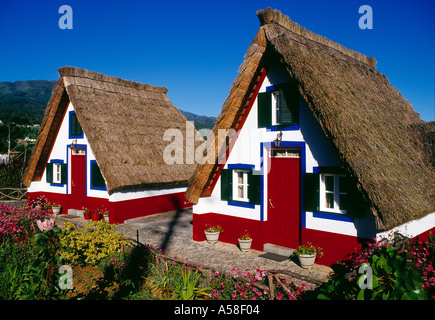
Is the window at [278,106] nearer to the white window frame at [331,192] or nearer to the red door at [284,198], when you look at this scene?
the red door at [284,198]

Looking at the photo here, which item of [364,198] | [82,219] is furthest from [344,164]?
[82,219]

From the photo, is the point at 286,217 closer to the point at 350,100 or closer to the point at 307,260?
the point at 307,260

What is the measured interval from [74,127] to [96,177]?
2678mm

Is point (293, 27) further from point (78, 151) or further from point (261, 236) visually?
point (78, 151)

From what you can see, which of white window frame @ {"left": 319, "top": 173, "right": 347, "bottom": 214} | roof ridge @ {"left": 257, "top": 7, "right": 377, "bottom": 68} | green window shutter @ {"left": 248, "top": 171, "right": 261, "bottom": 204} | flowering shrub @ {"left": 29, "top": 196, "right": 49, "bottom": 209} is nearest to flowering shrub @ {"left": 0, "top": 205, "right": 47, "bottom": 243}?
flowering shrub @ {"left": 29, "top": 196, "right": 49, "bottom": 209}

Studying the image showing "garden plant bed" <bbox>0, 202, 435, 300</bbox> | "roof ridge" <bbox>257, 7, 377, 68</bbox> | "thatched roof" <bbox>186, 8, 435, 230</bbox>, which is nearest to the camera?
"garden plant bed" <bbox>0, 202, 435, 300</bbox>

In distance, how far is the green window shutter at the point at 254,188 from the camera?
9320mm

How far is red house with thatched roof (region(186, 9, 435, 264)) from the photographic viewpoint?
7.38 meters

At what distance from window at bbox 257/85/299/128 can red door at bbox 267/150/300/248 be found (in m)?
0.85

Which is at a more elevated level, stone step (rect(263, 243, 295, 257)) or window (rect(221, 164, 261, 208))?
window (rect(221, 164, 261, 208))

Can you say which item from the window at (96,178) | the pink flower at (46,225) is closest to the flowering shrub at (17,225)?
the window at (96,178)

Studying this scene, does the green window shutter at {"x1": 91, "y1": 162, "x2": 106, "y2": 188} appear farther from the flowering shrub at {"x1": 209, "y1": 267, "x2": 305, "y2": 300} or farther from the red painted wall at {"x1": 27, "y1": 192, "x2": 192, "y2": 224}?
the flowering shrub at {"x1": 209, "y1": 267, "x2": 305, "y2": 300}

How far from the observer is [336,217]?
7.80 m

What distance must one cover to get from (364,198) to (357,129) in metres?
1.96
